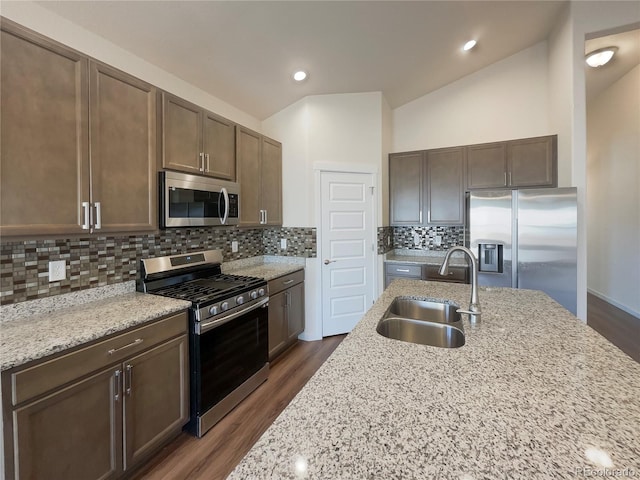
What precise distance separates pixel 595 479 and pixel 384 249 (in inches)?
132

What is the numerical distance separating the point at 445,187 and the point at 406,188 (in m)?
0.49

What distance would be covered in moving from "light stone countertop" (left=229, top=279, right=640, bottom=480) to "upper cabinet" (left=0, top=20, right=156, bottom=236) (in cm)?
158

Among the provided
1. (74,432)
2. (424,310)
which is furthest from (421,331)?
(74,432)

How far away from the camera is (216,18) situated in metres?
2.19

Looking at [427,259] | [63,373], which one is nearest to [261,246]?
[427,259]

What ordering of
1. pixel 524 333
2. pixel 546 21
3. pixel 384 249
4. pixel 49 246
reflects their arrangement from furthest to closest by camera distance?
pixel 384 249, pixel 546 21, pixel 49 246, pixel 524 333

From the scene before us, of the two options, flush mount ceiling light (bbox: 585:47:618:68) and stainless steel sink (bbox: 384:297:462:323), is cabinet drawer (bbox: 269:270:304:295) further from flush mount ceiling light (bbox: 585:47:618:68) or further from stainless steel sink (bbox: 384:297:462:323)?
flush mount ceiling light (bbox: 585:47:618:68)

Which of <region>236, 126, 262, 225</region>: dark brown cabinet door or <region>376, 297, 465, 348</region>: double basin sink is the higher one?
<region>236, 126, 262, 225</region>: dark brown cabinet door

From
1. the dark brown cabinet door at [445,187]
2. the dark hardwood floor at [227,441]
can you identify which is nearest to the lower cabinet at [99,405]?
the dark hardwood floor at [227,441]

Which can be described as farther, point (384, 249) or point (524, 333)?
point (384, 249)

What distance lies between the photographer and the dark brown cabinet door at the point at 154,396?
5.25 feet

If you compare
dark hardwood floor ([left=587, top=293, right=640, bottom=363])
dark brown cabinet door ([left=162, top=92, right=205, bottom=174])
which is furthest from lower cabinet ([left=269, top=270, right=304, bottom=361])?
dark hardwood floor ([left=587, top=293, right=640, bottom=363])

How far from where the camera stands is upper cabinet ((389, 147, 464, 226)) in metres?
3.73

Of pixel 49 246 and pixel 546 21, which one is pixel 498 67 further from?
pixel 49 246
